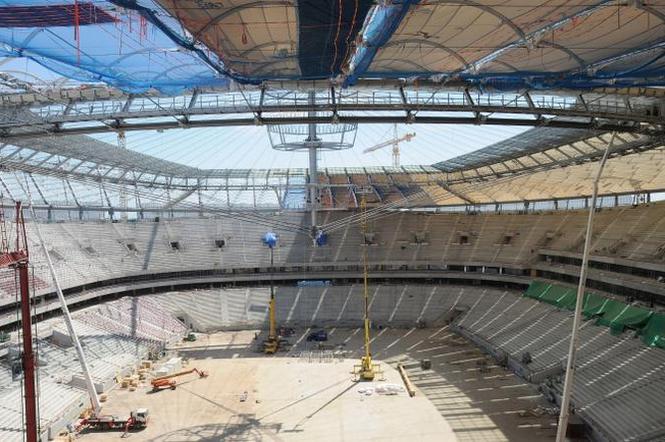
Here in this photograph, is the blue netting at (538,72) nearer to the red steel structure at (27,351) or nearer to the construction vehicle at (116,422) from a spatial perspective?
the red steel structure at (27,351)

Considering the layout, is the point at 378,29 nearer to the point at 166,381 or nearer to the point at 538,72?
the point at 538,72

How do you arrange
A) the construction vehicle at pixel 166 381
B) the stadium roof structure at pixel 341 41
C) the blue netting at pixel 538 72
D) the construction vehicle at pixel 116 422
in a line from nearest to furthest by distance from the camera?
the stadium roof structure at pixel 341 41
the blue netting at pixel 538 72
the construction vehicle at pixel 116 422
the construction vehicle at pixel 166 381

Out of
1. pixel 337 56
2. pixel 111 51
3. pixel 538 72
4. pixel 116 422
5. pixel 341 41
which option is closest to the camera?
pixel 341 41

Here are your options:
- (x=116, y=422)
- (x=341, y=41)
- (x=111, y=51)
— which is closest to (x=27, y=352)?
(x=111, y=51)

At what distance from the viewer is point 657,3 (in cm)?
1162

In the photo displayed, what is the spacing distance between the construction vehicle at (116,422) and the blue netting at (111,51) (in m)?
14.3

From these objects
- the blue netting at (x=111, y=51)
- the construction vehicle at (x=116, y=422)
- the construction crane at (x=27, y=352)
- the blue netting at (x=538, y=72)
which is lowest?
the construction vehicle at (x=116, y=422)

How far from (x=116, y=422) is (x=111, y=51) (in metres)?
16.4

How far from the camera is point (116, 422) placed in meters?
23.3

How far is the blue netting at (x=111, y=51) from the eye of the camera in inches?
525

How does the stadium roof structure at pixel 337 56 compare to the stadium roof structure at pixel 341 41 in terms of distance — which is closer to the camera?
the stadium roof structure at pixel 341 41

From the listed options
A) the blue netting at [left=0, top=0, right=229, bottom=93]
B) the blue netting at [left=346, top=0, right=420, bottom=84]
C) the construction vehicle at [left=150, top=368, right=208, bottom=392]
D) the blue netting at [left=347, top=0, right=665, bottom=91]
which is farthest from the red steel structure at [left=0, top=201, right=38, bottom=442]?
the construction vehicle at [left=150, top=368, right=208, bottom=392]

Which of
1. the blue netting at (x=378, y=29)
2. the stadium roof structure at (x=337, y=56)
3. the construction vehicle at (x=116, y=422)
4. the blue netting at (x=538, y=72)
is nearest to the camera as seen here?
the blue netting at (x=378, y=29)

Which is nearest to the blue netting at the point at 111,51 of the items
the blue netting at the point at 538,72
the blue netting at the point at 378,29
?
the blue netting at the point at 378,29
